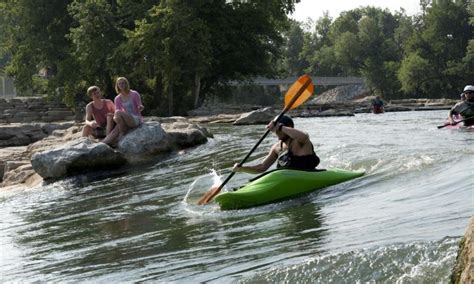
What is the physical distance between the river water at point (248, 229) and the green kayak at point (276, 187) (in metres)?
0.13

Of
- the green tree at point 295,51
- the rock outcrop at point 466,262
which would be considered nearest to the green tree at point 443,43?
the green tree at point 295,51

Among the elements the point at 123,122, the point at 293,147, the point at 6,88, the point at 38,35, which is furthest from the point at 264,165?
the point at 6,88

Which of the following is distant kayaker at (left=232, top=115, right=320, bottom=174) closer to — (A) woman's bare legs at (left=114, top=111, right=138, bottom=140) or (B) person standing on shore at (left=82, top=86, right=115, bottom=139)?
(A) woman's bare legs at (left=114, top=111, right=138, bottom=140)

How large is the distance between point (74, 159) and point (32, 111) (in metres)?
22.6

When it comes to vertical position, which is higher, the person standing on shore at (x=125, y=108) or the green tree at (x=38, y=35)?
the green tree at (x=38, y=35)

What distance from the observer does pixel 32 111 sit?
33094 mm

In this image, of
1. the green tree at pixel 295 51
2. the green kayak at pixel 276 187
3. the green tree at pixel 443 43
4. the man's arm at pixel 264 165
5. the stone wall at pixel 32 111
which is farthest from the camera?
the green tree at pixel 295 51

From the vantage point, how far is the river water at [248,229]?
467cm

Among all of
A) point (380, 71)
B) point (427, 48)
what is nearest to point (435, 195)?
point (427, 48)

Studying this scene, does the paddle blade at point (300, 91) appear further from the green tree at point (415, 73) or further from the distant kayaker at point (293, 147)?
the green tree at point (415, 73)

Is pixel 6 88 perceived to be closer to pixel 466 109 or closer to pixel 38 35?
pixel 38 35

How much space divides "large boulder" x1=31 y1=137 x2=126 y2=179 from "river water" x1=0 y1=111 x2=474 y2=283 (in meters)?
0.35

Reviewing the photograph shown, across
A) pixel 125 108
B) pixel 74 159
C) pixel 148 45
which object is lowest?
pixel 74 159

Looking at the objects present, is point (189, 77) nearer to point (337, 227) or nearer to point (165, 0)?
point (165, 0)
